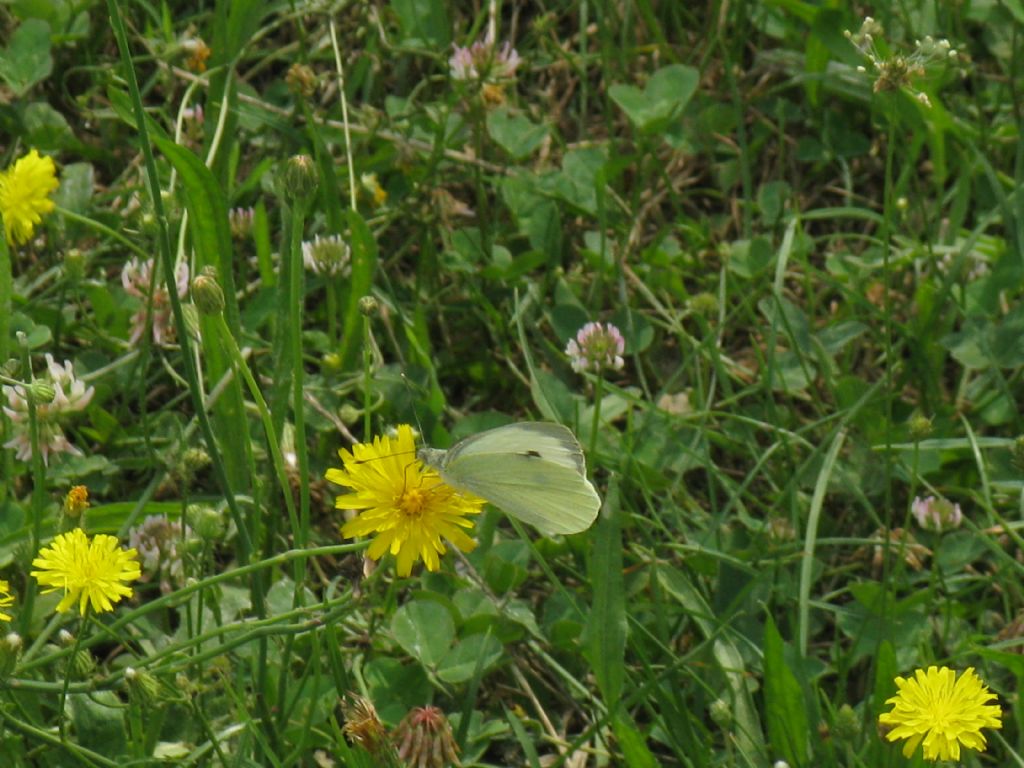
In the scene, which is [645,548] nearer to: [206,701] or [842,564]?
[842,564]

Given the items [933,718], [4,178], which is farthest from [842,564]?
[4,178]

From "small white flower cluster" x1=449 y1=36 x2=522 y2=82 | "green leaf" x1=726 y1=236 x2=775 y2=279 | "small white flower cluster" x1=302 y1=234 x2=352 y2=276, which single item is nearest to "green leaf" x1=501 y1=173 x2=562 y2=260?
"small white flower cluster" x1=449 y1=36 x2=522 y2=82

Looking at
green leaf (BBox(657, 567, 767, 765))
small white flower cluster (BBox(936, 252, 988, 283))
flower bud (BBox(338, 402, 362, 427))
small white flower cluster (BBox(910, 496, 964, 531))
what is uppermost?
flower bud (BBox(338, 402, 362, 427))

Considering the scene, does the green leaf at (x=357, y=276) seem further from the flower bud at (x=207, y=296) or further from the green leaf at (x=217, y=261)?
the flower bud at (x=207, y=296)

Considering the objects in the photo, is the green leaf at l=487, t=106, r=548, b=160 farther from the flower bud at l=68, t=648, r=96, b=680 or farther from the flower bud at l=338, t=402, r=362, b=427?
the flower bud at l=68, t=648, r=96, b=680

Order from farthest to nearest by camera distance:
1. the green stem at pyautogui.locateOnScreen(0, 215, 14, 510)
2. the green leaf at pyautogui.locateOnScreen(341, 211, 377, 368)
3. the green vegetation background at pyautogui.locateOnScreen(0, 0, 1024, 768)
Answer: the green leaf at pyautogui.locateOnScreen(341, 211, 377, 368) < the green stem at pyautogui.locateOnScreen(0, 215, 14, 510) < the green vegetation background at pyautogui.locateOnScreen(0, 0, 1024, 768)

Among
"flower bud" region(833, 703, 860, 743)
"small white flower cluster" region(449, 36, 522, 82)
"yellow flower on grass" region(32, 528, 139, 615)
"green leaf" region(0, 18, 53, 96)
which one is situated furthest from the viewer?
"green leaf" region(0, 18, 53, 96)

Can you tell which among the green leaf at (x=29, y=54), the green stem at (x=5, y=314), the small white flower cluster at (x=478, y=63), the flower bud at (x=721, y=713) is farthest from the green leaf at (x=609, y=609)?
the green leaf at (x=29, y=54)
